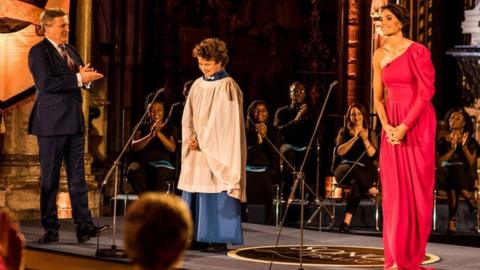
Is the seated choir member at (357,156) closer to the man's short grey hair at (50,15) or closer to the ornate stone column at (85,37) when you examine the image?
the ornate stone column at (85,37)

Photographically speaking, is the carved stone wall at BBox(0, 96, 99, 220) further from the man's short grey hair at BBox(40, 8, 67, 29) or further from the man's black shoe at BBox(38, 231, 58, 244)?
the man's short grey hair at BBox(40, 8, 67, 29)

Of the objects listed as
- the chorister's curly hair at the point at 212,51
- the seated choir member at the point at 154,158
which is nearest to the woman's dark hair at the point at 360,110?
the seated choir member at the point at 154,158

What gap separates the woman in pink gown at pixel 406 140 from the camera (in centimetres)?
540

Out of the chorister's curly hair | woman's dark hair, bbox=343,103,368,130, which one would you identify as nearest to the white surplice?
the chorister's curly hair

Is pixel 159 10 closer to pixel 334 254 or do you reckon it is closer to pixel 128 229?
pixel 334 254

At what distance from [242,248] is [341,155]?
104 inches

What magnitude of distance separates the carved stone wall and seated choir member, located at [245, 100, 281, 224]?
60.7 inches

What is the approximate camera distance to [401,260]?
5.45m

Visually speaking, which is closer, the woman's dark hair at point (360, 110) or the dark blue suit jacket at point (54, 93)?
the dark blue suit jacket at point (54, 93)

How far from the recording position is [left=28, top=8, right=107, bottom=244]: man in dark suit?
264 inches

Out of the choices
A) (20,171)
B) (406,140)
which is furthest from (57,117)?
(406,140)

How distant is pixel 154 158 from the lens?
31.7 ft

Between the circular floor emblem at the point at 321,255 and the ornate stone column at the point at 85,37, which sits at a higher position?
the ornate stone column at the point at 85,37

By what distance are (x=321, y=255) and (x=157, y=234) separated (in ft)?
16.7
